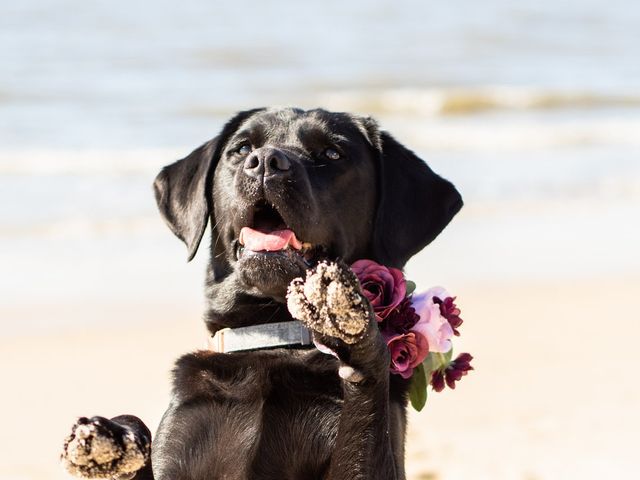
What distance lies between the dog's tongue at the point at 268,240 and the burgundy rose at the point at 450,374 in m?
0.71

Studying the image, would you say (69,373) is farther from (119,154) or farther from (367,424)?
(119,154)

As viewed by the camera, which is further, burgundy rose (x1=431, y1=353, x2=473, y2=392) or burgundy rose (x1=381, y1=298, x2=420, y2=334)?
burgundy rose (x1=431, y1=353, x2=473, y2=392)

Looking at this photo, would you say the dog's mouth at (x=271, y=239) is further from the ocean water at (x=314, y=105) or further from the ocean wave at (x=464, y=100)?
the ocean wave at (x=464, y=100)

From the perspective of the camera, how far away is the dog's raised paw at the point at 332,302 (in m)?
3.01

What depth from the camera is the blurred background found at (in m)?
6.05

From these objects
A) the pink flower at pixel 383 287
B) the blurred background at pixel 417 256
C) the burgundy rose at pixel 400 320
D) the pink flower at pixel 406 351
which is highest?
the blurred background at pixel 417 256

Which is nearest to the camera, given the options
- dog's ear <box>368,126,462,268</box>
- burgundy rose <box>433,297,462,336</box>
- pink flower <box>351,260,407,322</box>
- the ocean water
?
pink flower <box>351,260,407,322</box>

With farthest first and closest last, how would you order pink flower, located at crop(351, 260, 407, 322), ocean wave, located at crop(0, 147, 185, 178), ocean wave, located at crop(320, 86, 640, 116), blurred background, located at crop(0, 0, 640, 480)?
1. ocean wave, located at crop(320, 86, 640, 116)
2. ocean wave, located at crop(0, 147, 185, 178)
3. blurred background, located at crop(0, 0, 640, 480)
4. pink flower, located at crop(351, 260, 407, 322)

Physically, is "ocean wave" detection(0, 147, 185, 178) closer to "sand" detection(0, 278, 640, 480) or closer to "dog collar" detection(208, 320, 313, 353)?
"sand" detection(0, 278, 640, 480)

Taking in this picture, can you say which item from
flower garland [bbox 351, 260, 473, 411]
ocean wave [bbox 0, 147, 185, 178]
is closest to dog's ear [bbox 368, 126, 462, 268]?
flower garland [bbox 351, 260, 473, 411]

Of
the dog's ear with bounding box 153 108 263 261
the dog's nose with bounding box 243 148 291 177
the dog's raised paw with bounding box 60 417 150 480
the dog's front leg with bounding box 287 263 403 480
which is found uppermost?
the dog's ear with bounding box 153 108 263 261

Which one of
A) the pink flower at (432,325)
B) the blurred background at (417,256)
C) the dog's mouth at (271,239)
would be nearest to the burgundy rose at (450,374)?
the pink flower at (432,325)

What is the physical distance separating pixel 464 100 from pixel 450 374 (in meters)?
12.8

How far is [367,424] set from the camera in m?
3.35
